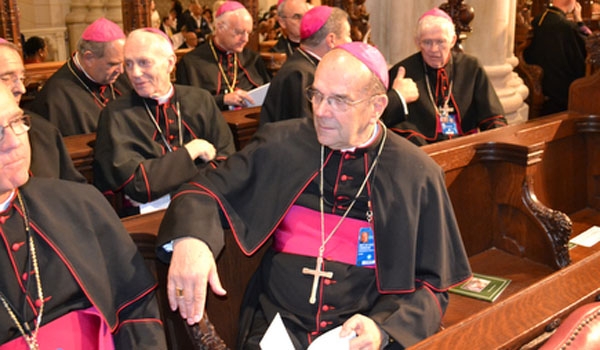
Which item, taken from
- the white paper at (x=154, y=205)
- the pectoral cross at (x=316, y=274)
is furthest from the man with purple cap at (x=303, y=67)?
the pectoral cross at (x=316, y=274)

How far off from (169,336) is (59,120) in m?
2.75

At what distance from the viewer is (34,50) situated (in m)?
8.16

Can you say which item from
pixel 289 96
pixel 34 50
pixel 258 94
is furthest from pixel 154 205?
pixel 34 50

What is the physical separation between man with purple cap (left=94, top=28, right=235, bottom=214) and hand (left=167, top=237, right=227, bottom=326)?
1349 millimetres

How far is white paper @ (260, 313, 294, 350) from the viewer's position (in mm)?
2721

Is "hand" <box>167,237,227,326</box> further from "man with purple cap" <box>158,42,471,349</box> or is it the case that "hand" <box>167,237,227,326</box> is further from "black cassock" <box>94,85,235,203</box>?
"black cassock" <box>94,85,235,203</box>

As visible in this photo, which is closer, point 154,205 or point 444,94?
point 154,205

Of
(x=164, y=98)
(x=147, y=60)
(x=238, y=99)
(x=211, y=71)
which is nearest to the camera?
(x=147, y=60)

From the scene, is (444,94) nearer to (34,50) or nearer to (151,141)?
(151,141)

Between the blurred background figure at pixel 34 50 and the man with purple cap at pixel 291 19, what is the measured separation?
2629 mm

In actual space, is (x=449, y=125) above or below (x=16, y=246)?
below

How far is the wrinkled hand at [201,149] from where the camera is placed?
12.8 ft

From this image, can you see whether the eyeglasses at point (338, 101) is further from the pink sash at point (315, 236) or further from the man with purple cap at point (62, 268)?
the man with purple cap at point (62, 268)

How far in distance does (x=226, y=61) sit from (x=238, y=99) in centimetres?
113
